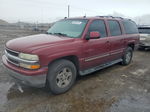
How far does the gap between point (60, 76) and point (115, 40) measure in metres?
2.60

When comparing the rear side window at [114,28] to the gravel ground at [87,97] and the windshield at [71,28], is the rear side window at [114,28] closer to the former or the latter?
the windshield at [71,28]

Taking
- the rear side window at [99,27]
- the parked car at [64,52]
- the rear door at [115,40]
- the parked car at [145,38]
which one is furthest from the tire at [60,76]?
the parked car at [145,38]

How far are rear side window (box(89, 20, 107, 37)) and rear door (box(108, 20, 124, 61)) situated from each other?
0.33 metres

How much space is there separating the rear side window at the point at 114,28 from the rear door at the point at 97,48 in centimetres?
41

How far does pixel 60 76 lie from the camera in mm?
3615

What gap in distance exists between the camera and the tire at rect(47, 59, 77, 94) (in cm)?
337

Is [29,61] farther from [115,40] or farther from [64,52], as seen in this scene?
[115,40]

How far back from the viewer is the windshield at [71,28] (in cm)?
411

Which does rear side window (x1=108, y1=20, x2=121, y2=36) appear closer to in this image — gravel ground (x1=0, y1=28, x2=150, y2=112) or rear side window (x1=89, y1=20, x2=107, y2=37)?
rear side window (x1=89, y1=20, x2=107, y2=37)

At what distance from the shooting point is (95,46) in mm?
4277

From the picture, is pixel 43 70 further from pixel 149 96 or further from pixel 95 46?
pixel 149 96

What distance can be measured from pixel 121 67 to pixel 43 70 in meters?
3.97

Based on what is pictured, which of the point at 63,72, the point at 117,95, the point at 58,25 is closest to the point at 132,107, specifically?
the point at 117,95

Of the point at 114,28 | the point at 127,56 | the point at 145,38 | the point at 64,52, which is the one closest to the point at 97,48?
the point at 64,52
